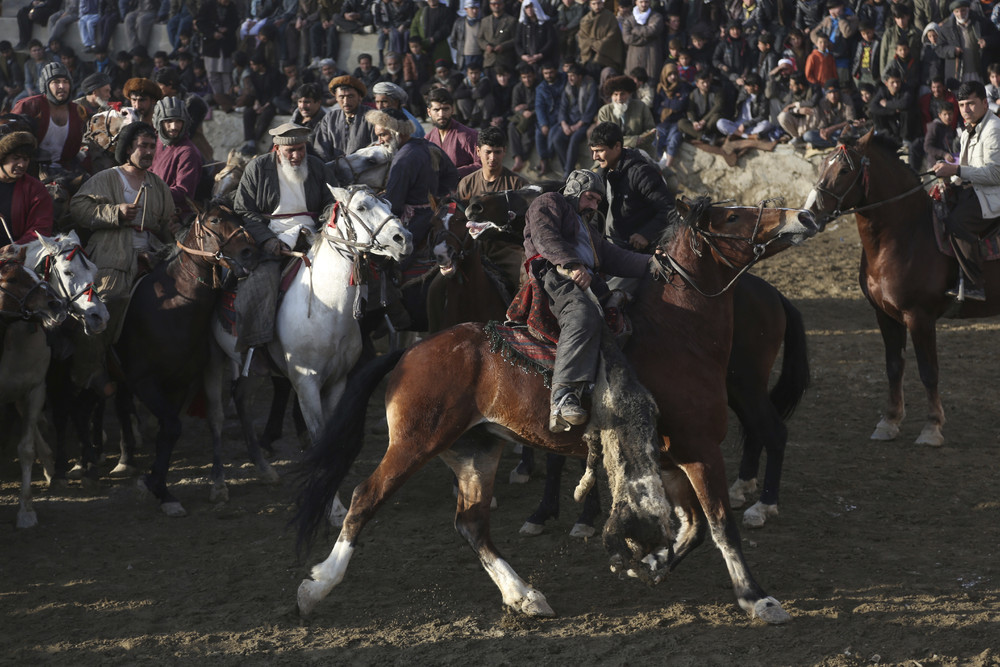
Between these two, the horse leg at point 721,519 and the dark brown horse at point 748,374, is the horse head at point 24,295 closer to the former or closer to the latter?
the dark brown horse at point 748,374

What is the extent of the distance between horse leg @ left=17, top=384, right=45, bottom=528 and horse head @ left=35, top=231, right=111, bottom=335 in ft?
2.12

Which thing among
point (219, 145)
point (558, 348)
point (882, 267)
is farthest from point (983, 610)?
point (219, 145)

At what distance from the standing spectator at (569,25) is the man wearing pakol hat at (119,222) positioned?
9.85 meters

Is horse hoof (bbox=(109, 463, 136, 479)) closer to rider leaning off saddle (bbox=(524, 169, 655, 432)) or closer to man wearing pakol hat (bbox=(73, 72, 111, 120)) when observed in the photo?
rider leaning off saddle (bbox=(524, 169, 655, 432))

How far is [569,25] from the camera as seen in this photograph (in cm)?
1678

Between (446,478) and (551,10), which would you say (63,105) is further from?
(551,10)

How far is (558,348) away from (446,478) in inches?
116

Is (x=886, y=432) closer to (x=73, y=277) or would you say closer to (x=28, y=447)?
(x=73, y=277)

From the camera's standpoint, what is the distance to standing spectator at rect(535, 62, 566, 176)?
16.1 meters

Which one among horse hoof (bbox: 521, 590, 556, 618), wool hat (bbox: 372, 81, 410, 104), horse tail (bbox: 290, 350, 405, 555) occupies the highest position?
wool hat (bbox: 372, 81, 410, 104)

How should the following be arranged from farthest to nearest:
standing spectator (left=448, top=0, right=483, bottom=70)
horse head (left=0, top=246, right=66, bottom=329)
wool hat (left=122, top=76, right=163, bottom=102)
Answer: standing spectator (left=448, top=0, right=483, bottom=70)
wool hat (left=122, top=76, right=163, bottom=102)
horse head (left=0, top=246, right=66, bottom=329)

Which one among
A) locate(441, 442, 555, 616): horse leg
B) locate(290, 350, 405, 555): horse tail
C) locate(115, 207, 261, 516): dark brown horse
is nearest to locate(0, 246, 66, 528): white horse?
locate(115, 207, 261, 516): dark brown horse

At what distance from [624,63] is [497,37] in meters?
2.09

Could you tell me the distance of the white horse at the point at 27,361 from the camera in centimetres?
693
